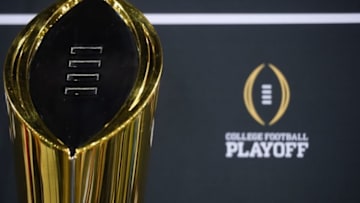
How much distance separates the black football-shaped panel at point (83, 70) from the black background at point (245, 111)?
181 mm

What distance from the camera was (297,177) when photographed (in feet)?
3.26

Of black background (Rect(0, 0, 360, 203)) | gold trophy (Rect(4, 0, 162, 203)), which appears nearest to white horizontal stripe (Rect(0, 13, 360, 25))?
black background (Rect(0, 0, 360, 203))

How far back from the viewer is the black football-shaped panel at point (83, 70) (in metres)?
0.82

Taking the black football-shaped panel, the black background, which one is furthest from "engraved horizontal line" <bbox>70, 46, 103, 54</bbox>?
the black background

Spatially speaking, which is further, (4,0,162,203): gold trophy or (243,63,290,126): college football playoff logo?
(243,63,290,126): college football playoff logo

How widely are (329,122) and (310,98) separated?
0.05 meters

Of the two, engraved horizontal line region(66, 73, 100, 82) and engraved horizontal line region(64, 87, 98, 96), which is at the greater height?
engraved horizontal line region(66, 73, 100, 82)

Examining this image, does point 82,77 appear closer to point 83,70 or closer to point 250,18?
point 83,70

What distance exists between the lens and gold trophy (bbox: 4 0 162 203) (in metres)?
0.78

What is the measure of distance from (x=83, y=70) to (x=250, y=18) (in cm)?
31

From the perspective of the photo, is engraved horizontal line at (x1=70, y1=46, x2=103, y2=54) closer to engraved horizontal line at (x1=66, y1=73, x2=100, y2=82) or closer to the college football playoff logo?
engraved horizontal line at (x1=66, y1=73, x2=100, y2=82)

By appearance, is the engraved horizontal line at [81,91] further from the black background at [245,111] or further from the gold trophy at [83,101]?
the black background at [245,111]

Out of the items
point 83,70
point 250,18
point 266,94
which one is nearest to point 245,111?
point 266,94

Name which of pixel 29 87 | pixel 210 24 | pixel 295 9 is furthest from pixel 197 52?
pixel 29 87
